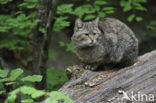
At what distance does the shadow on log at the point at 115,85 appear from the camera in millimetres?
3373

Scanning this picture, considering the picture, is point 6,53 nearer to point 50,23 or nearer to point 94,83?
point 50,23

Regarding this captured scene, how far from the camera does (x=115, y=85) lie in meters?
3.67

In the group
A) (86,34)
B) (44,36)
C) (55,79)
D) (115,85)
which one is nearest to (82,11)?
(86,34)

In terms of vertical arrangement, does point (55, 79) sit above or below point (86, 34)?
below

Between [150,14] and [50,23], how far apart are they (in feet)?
21.1

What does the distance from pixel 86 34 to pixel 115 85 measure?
1.30 meters

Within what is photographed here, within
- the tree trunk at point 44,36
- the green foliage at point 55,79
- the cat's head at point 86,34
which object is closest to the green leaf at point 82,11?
the cat's head at point 86,34

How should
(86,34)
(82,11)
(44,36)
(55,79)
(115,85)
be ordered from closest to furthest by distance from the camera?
(115,85), (44,36), (86,34), (82,11), (55,79)

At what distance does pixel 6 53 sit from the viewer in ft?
31.7

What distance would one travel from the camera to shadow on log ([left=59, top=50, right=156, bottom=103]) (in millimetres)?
3373

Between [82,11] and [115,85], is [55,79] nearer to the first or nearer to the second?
[82,11]

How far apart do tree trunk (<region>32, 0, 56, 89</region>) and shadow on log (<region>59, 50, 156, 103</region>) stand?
1.73 ft

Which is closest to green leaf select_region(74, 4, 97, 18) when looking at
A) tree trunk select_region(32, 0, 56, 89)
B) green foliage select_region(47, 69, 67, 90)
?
tree trunk select_region(32, 0, 56, 89)

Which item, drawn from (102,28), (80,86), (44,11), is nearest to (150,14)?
(102,28)
